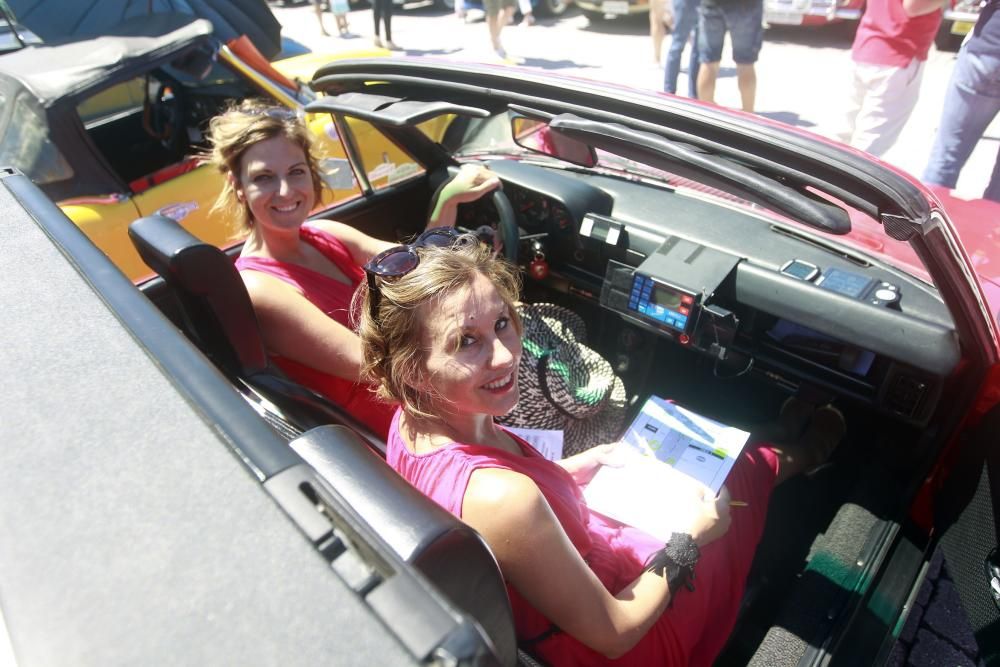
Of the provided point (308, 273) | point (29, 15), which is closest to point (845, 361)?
point (308, 273)

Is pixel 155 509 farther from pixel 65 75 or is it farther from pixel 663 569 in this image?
pixel 65 75

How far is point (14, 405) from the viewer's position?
81cm

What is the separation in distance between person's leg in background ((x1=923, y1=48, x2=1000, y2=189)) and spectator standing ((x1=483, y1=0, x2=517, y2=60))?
550cm

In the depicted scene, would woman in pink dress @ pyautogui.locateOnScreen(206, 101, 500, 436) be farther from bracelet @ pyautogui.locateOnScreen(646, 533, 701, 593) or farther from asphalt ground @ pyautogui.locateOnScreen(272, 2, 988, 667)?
asphalt ground @ pyautogui.locateOnScreen(272, 2, 988, 667)

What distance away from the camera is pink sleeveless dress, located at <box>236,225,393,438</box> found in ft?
6.16

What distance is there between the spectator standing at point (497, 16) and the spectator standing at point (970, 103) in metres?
5.48

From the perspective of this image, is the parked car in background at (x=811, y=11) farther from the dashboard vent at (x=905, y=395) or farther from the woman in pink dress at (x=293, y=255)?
the woman in pink dress at (x=293, y=255)

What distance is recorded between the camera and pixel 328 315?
78.0 inches

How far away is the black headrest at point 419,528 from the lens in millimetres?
773

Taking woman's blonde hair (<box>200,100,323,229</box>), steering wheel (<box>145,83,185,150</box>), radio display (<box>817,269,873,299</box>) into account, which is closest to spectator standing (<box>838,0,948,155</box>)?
radio display (<box>817,269,873,299</box>)

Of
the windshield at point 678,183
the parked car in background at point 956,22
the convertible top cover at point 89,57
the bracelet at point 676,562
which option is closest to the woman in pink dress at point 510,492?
the bracelet at point 676,562

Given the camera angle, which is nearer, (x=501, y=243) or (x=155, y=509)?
(x=155, y=509)

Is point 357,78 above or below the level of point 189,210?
above

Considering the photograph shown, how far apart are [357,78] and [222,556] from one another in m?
1.65
